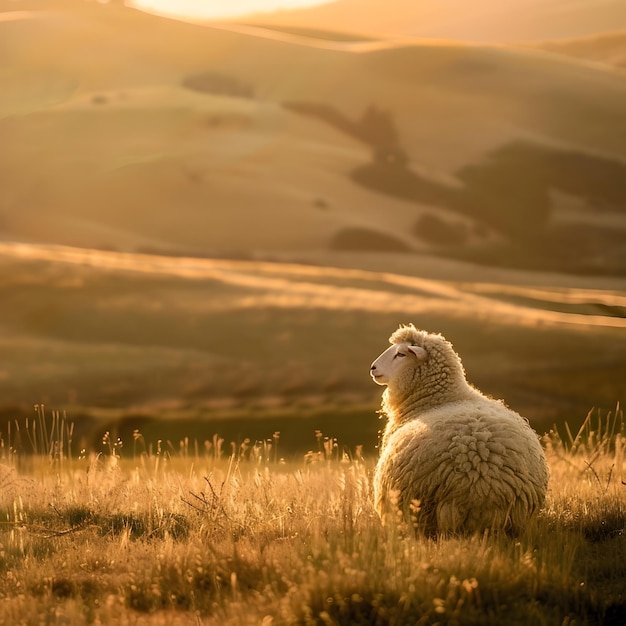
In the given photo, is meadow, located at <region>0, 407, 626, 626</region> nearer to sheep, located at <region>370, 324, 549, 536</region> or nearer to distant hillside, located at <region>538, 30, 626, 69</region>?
sheep, located at <region>370, 324, 549, 536</region>

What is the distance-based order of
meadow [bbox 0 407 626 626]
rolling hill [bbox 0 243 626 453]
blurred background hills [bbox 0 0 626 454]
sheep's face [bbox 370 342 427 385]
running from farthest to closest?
blurred background hills [bbox 0 0 626 454], rolling hill [bbox 0 243 626 453], sheep's face [bbox 370 342 427 385], meadow [bbox 0 407 626 626]

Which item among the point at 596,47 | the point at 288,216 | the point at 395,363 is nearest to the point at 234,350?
the point at 395,363

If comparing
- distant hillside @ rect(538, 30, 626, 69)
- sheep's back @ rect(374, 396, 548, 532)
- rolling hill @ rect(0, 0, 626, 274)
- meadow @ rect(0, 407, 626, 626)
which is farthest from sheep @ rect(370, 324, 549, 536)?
distant hillside @ rect(538, 30, 626, 69)

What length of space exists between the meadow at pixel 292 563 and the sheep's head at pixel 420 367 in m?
0.99

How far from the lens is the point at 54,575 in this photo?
21.9 feet

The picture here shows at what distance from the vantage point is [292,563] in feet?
21.0

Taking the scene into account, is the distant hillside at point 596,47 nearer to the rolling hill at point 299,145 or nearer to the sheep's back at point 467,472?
the rolling hill at point 299,145

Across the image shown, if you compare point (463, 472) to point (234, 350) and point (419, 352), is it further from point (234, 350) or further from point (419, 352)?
point (234, 350)

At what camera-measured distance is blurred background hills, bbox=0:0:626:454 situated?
23328 mm

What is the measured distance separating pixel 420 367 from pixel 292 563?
9.86ft

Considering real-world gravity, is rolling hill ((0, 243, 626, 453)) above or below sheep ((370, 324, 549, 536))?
below

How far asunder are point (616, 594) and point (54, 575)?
3586 mm

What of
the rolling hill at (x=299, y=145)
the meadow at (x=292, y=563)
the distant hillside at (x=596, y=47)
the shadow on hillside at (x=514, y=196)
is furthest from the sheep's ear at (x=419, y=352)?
the distant hillside at (x=596, y=47)

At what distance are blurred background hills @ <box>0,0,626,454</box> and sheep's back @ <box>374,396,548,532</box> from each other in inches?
493
